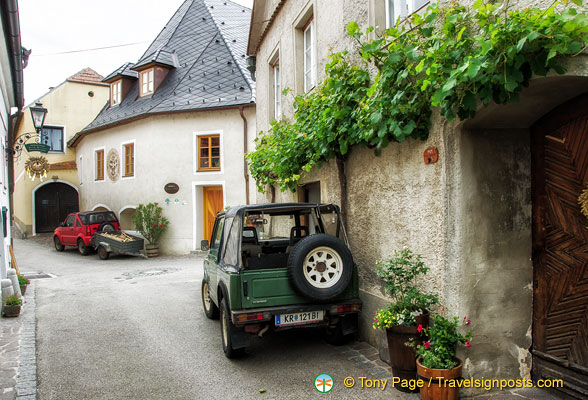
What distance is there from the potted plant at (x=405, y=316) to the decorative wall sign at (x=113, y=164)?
61.8ft

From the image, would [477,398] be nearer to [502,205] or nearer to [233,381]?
[502,205]

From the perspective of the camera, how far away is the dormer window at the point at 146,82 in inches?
813

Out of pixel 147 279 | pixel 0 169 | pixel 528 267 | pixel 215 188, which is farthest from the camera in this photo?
pixel 215 188

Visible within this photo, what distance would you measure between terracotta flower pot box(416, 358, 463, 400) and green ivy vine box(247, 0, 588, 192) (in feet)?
6.95

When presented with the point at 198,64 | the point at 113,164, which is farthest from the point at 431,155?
the point at 113,164

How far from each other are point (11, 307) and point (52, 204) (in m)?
21.7

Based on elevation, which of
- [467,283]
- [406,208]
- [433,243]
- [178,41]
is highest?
[178,41]

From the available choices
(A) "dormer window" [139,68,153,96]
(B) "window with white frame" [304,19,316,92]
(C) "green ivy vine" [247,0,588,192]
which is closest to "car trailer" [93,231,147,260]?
(A) "dormer window" [139,68,153,96]

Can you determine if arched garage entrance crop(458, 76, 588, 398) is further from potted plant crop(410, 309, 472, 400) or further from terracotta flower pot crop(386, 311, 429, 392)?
terracotta flower pot crop(386, 311, 429, 392)

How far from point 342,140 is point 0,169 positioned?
25.1 feet

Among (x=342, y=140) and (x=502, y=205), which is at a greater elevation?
(x=342, y=140)

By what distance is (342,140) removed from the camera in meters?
5.92

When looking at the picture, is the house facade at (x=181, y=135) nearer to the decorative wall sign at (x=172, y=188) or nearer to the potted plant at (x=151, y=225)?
the decorative wall sign at (x=172, y=188)

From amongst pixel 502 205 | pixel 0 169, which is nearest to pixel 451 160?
pixel 502 205
